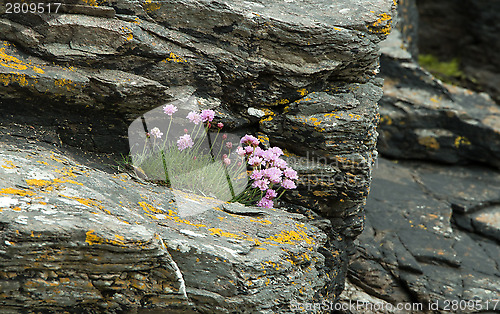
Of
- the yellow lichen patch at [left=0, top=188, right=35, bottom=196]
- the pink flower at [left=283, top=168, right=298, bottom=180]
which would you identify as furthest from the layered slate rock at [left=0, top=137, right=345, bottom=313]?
the pink flower at [left=283, top=168, right=298, bottom=180]

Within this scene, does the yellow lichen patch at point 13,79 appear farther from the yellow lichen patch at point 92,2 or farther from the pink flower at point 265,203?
the pink flower at point 265,203

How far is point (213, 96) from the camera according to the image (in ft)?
21.9

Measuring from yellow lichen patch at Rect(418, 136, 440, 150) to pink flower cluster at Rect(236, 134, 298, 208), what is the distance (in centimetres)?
584

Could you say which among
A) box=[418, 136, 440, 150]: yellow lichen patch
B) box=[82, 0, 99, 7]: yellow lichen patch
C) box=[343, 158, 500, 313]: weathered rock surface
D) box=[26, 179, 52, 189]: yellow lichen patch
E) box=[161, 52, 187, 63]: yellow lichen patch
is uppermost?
box=[82, 0, 99, 7]: yellow lichen patch

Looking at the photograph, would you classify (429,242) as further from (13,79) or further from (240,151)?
(13,79)

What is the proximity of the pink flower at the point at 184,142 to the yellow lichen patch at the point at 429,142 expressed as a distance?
6.85 metres

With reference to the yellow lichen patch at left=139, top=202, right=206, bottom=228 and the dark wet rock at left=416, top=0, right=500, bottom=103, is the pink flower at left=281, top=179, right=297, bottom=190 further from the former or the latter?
the dark wet rock at left=416, top=0, right=500, bottom=103

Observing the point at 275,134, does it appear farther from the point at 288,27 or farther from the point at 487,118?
the point at 487,118

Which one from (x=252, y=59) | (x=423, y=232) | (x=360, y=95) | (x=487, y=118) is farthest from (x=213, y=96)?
(x=487, y=118)

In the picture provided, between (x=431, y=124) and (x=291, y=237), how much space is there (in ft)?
22.5

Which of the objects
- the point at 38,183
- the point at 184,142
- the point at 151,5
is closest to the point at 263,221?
the point at 184,142

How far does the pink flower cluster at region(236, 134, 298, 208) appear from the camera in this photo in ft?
20.5

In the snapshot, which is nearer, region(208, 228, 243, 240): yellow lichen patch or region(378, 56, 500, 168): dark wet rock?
region(208, 228, 243, 240): yellow lichen patch

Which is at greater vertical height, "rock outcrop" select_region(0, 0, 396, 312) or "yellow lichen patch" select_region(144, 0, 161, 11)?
"yellow lichen patch" select_region(144, 0, 161, 11)
